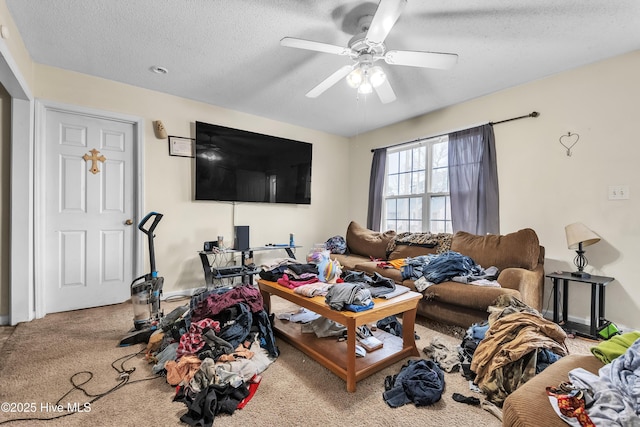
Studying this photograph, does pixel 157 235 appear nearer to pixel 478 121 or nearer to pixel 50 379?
pixel 50 379

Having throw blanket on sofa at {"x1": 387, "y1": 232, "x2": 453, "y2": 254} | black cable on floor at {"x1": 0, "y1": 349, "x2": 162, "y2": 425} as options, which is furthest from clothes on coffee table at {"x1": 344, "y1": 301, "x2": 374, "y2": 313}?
throw blanket on sofa at {"x1": 387, "y1": 232, "x2": 453, "y2": 254}

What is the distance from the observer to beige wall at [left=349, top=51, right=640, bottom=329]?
235 cm

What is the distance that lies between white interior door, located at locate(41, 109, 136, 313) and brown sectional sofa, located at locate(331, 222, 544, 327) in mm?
2582

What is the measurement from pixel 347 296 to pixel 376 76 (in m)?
1.63

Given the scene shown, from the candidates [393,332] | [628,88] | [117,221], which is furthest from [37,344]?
[628,88]

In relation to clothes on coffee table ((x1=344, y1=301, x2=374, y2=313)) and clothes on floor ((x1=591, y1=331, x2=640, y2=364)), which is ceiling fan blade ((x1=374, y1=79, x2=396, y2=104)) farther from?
clothes on floor ((x1=591, y1=331, x2=640, y2=364))

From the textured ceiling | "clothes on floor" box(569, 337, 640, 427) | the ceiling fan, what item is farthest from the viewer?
the textured ceiling

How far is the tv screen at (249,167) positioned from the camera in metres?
3.46

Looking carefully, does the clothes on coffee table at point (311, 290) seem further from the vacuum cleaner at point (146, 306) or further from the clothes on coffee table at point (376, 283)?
the vacuum cleaner at point (146, 306)

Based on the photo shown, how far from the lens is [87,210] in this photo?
2881 mm

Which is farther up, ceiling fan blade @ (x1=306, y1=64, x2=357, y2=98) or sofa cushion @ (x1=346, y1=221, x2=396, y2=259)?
ceiling fan blade @ (x1=306, y1=64, x2=357, y2=98)

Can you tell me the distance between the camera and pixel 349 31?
2.14m

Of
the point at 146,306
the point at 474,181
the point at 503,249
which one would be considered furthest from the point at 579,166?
the point at 146,306

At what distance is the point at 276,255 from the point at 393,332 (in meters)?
2.33
